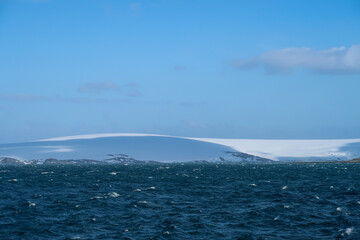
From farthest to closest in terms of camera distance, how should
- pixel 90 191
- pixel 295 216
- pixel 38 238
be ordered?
1. pixel 90 191
2. pixel 295 216
3. pixel 38 238

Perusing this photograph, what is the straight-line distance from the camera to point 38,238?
1092 inches

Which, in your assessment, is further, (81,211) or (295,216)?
(81,211)

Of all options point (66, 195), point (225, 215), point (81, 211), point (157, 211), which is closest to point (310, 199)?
point (225, 215)

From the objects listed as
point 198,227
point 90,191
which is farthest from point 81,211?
point 90,191

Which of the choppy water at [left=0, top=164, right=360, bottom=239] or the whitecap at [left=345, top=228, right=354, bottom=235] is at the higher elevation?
the whitecap at [left=345, top=228, right=354, bottom=235]

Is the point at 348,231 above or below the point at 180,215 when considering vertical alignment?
above

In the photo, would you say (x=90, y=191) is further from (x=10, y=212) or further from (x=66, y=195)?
(x=10, y=212)

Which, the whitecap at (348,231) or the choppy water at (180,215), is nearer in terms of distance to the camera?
the whitecap at (348,231)

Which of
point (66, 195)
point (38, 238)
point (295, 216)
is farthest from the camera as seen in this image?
point (66, 195)

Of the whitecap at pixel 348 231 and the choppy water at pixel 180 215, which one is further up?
the whitecap at pixel 348 231

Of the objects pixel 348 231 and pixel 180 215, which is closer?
pixel 348 231

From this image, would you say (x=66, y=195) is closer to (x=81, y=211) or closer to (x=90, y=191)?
(x=90, y=191)

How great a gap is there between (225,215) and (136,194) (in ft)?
62.0

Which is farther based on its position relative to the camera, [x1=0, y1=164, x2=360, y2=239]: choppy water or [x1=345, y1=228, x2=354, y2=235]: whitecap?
[x1=0, y1=164, x2=360, y2=239]: choppy water
